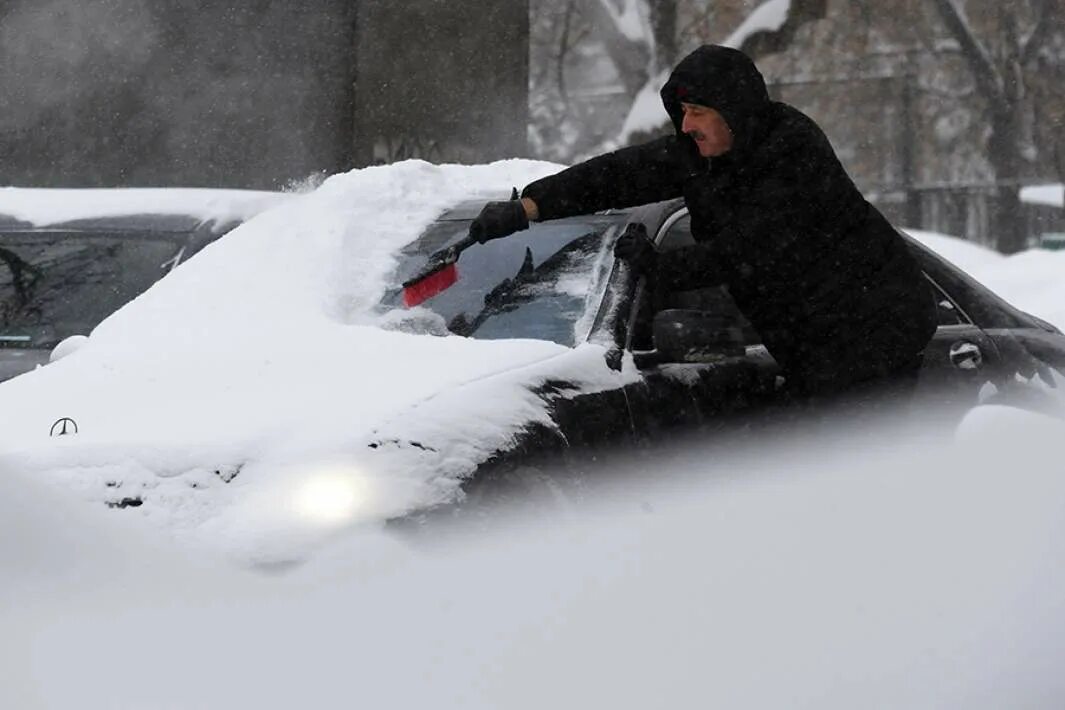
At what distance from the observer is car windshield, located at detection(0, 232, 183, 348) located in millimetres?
6602

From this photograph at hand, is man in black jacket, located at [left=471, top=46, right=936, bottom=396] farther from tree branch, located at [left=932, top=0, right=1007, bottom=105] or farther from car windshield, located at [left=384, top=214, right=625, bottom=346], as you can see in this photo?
tree branch, located at [left=932, top=0, right=1007, bottom=105]

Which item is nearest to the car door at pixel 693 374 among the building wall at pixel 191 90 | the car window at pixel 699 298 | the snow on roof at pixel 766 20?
the car window at pixel 699 298

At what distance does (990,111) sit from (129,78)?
24.0 meters

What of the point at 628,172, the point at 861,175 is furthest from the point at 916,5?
the point at 628,172

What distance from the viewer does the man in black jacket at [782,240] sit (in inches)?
175

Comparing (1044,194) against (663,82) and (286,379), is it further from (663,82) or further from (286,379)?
(286,379)

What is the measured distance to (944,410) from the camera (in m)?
5.26

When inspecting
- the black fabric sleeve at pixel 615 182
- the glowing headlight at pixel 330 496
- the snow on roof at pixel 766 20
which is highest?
the snow on roof at pixel 766 20

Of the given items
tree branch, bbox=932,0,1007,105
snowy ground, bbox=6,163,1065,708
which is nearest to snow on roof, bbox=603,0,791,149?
tree branch, bbox=932,0,1007,105

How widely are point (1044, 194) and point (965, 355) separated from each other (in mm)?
31989

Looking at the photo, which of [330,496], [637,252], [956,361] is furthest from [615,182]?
[330,496]

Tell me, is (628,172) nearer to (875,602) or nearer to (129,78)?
(875,602)

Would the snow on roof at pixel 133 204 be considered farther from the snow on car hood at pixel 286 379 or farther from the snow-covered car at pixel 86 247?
the snow on car hood at pixel 286 379

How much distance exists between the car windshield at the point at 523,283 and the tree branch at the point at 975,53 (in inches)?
1028
